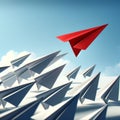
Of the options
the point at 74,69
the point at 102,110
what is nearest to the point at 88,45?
the point at 102,110

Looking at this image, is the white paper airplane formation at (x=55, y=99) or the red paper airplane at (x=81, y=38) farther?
the white paper airplane formation at (x=55, y=99)

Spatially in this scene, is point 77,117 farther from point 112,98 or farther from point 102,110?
point 112,98

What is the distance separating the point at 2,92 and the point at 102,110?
1221cm

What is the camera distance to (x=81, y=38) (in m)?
19.6

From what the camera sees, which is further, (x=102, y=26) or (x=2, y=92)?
(x=2, y=92)

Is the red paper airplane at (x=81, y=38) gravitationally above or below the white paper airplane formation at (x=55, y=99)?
above

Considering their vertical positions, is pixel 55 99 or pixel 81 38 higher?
pixel 81 38

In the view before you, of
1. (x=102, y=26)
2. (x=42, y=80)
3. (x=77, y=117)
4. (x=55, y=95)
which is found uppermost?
(x=102, y=26)

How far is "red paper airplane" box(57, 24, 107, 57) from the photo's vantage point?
61.8 feet

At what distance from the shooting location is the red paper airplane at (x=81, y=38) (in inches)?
742

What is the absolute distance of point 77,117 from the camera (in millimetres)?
28594

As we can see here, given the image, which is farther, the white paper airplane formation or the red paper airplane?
the white paper airplane formation

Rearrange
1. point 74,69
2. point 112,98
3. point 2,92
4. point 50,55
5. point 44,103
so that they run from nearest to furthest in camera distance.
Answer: point 2,92, point 44,103, point 112,98, point 50,55, point 74,69

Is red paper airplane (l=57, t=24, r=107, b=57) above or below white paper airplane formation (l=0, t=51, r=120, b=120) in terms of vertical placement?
above
